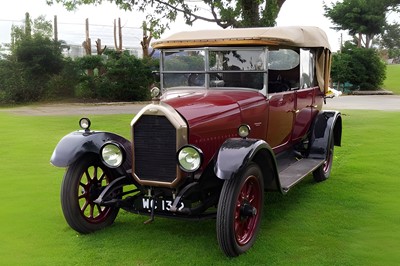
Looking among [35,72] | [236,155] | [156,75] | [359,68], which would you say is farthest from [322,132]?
[359,68]

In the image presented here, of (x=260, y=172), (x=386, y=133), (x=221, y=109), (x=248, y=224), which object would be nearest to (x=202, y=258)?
(x=248, y=224)

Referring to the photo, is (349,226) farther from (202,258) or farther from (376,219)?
(202,258)

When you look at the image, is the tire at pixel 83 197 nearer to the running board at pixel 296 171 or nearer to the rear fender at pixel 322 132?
the running board at pixel 296 171

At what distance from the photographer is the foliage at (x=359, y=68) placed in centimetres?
2561

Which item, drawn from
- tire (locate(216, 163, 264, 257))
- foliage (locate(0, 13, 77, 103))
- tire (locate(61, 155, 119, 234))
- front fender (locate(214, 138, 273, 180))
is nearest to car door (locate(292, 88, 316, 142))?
tire (locate(216, 163, 264, 257))

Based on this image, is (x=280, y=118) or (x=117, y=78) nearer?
(x=280, y=118)

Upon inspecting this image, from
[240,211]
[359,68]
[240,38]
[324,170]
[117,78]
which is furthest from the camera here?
[359,68]

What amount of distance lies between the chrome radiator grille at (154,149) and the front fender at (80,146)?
0.37 meters

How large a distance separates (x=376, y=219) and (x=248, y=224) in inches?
58.8

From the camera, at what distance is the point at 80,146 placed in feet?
14.0

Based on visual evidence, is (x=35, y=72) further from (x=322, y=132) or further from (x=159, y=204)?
(x=159, y=204)

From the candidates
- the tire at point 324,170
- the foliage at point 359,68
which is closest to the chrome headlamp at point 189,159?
the tire at point 324,170

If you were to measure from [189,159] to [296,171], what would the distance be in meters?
1.89

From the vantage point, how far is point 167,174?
3934 millimetres
